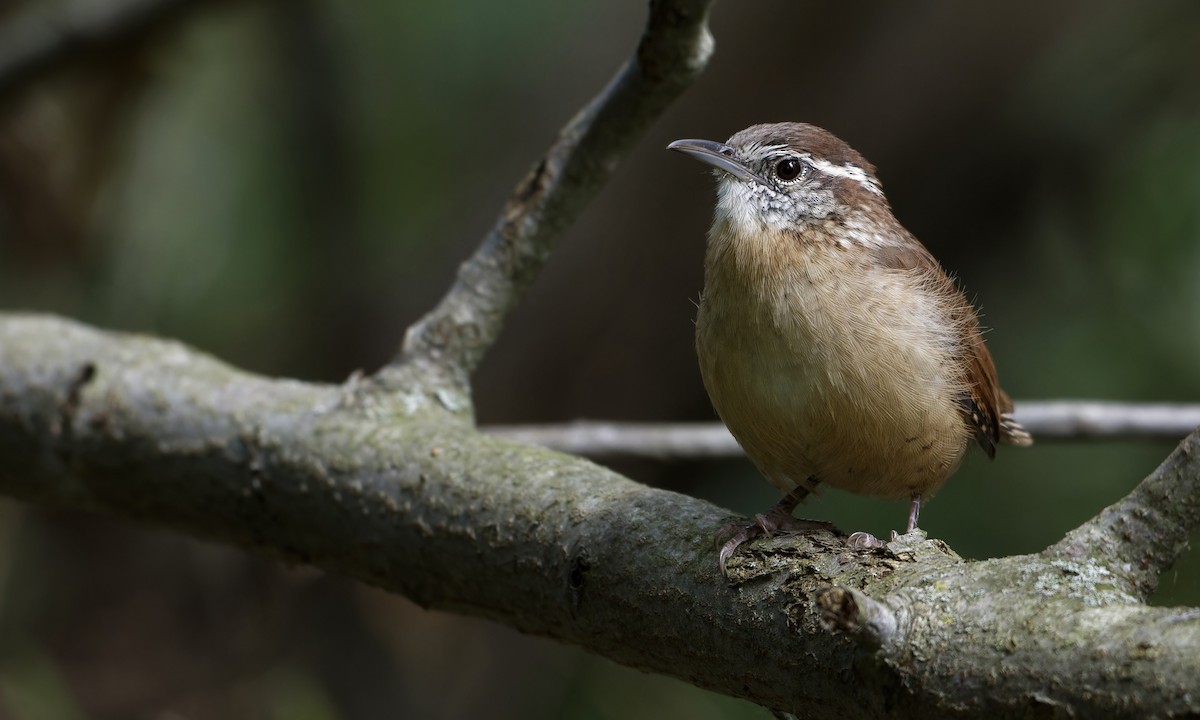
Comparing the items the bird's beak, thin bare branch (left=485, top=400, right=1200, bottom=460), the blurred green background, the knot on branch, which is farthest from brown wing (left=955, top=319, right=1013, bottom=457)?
the blurred green background

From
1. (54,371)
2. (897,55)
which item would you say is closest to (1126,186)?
(897,55)

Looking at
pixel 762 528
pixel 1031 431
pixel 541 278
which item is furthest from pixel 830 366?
pixel 541 278

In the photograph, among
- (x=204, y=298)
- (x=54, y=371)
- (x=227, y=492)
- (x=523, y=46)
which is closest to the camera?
(x=227, y=492)

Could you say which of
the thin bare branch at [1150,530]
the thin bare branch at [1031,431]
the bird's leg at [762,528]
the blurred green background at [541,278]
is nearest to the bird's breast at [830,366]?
the bird's leg at [762,528]

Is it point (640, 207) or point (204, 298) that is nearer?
point (640, 207)

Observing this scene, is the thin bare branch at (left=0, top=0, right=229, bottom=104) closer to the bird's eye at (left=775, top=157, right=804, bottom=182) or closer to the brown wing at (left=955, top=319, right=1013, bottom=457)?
the bird's eye at (left=775, top=157, right=804, bottom=182)

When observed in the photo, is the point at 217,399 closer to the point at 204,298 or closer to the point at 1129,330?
the point at 204,298

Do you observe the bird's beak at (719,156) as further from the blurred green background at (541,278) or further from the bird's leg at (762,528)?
the blurred green background at (541,278)

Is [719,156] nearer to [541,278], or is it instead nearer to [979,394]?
[979,394]
